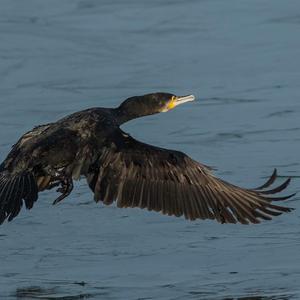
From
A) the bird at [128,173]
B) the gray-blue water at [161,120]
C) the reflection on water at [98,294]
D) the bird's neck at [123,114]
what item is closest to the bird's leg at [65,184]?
the bird at [128,173]

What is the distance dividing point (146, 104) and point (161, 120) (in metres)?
2.40

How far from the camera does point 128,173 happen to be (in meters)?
8.45


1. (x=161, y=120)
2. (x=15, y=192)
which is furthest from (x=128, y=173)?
(x=161, y=120)

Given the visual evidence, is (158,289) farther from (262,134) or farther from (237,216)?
(262,134)

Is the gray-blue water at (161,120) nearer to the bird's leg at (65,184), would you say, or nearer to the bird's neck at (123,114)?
the bird's leg at (65,184)

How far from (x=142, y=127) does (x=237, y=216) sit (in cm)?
297

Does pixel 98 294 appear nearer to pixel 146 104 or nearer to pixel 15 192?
pixel 15 192

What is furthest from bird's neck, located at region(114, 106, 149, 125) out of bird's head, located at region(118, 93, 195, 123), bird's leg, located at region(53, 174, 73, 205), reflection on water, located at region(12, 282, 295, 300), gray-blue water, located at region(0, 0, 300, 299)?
reflection on water, located at region(12, 282, 295, 300)

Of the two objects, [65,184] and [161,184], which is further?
[161,184]

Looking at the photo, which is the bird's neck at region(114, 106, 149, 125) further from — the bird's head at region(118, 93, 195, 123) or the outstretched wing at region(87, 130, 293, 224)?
the outstretched wing at region(87, 130, 293, 224)

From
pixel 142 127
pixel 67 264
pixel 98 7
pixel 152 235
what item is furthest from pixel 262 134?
pixel 98 7

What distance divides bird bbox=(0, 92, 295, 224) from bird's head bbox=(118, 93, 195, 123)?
0.32 metres

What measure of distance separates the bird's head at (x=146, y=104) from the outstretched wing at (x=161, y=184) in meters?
0.39

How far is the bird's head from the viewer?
8836 millimetres
